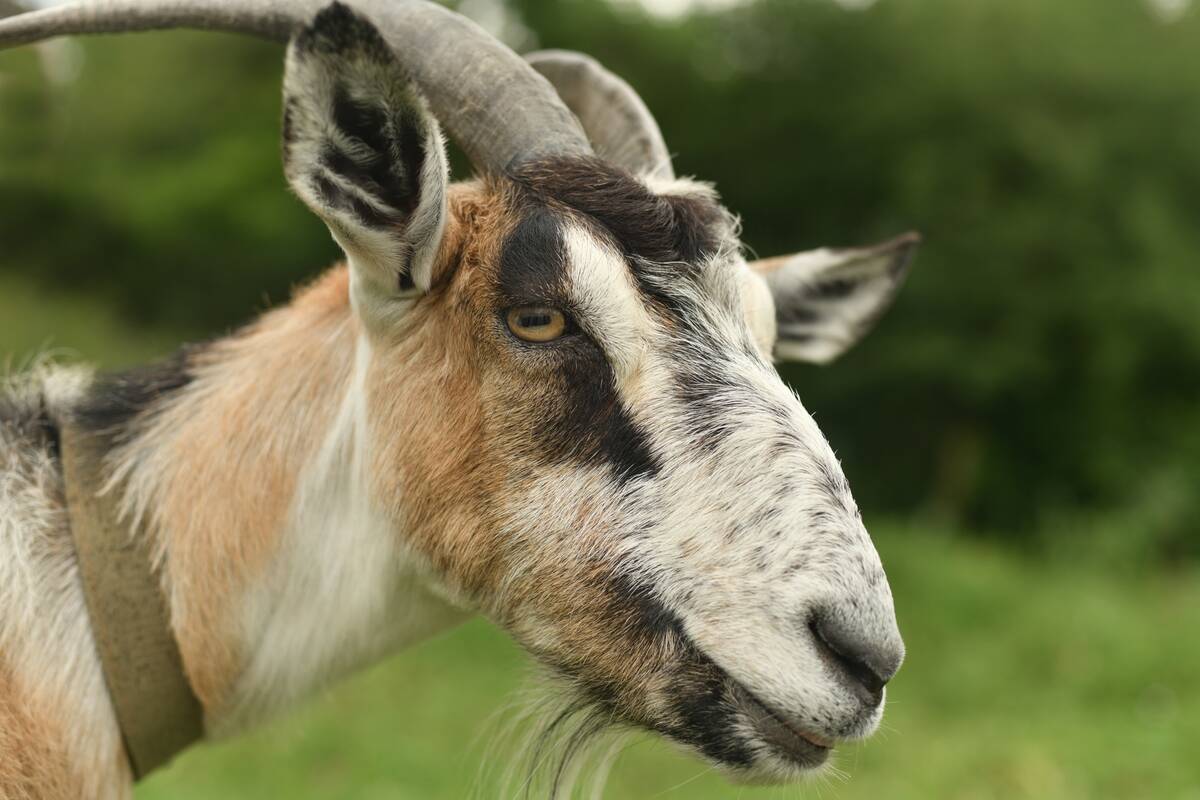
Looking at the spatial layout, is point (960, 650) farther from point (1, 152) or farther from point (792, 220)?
point (1, 152)

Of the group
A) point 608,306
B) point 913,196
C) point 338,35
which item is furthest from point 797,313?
point 913,196

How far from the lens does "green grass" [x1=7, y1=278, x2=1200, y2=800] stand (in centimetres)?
734

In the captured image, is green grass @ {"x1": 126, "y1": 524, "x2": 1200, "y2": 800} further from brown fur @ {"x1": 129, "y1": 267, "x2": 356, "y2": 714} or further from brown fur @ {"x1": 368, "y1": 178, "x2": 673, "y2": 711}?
brown fur @ {"x1": 368, "y1": 178, "x2": 673, "y2": 711}

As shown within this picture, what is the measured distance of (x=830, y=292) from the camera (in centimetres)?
407

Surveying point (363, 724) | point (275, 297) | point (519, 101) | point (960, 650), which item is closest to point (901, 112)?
point (960, 650)

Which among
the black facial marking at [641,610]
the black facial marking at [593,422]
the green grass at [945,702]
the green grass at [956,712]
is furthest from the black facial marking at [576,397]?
the green grass at [956,712]

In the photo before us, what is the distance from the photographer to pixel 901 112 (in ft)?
38.4

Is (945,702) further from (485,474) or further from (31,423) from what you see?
(31,423)

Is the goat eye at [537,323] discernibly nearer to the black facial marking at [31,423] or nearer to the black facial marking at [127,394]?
the black facial marking at [127,394]

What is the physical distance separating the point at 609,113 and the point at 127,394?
1790 millimetres

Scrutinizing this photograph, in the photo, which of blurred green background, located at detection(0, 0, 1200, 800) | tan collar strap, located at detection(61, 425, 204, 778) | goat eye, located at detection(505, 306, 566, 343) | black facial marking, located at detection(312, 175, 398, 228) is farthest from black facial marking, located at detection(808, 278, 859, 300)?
blurred green background, located at detection(0, 0, 1200, 800)

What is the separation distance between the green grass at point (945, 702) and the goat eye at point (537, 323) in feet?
10.7

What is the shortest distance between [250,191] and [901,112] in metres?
6.57

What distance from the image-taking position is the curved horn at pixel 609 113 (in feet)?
12.6
